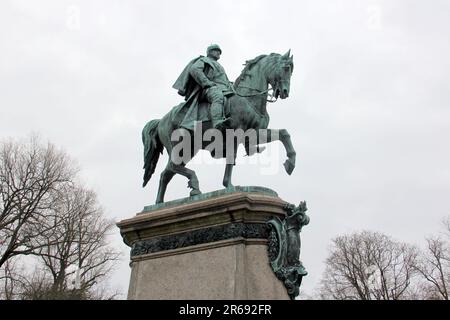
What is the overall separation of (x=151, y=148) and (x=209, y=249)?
315cm

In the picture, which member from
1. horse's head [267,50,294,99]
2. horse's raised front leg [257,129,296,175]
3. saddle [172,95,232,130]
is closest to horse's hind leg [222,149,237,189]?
horse's raised front leg [257,129,296,175]

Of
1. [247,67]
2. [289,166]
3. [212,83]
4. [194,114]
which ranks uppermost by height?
[247,67]

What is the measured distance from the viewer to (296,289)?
7047 millimetres

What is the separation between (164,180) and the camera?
9234 millimetres

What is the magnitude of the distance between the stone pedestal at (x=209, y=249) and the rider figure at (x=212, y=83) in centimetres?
145

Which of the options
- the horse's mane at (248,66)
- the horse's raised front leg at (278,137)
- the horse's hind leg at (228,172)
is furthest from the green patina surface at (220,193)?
the horse's mane at (248,66)

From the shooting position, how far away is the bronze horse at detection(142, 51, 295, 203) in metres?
8.63

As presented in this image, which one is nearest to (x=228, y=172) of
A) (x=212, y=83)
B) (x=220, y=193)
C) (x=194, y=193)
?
(x=194, y=193)

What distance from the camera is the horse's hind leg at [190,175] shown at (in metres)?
8.63

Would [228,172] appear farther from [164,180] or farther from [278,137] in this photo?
[164,180]

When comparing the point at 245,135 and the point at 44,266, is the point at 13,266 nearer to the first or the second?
the point at 44,266
